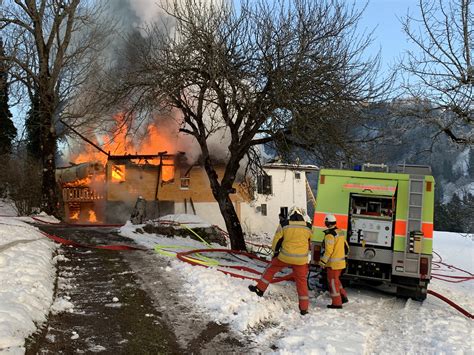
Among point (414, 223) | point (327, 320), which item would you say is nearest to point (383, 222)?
point (414, 223)

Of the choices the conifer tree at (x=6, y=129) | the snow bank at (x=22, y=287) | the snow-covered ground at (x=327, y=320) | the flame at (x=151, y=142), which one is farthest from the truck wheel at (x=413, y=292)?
the conifer tree at (x=6, y=129)

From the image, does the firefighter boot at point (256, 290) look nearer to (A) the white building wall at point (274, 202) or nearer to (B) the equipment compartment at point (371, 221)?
(B) the equipment compartment at point (371, 221)

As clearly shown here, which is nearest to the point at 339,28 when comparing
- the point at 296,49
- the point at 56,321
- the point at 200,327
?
the point at 296,49

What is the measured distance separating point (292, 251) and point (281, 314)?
1041 mm

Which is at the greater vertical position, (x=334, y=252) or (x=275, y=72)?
(x=275, y=72)

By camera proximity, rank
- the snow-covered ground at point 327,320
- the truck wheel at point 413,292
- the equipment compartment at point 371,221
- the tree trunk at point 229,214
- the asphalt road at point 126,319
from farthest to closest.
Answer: the tree trunk at point 229,214 → the equipment compartment at point 371,221 → the truck wheel at point 413,292 → the snow-covered ground at point 327,320 → the asphalt road at point 126,319

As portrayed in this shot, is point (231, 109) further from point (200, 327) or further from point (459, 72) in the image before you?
point (200, 327)

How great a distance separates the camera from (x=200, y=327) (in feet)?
18.1

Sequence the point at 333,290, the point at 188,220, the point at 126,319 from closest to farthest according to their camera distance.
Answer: the point at 126,319 < the point at 333,290 < the point at 188,220

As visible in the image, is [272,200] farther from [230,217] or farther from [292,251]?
[292,251]

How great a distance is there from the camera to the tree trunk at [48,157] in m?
18.7

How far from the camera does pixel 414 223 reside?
323 inches

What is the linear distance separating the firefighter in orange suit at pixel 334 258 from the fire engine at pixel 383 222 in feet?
2.74

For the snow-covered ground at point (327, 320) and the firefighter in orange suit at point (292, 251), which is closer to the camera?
the snow-covered ground at point (327, 320)
